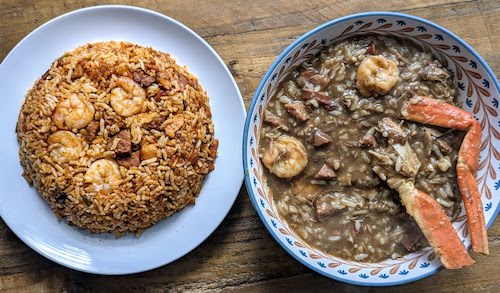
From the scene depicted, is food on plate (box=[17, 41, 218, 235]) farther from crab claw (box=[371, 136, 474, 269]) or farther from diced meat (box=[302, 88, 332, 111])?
crab claw (box=[371, 136, 474, 269])

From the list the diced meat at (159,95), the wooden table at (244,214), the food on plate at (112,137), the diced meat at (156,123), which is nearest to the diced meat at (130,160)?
the food on plate at (112,137)

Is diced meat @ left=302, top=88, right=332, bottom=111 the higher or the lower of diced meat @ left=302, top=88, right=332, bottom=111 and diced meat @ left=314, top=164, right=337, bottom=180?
the higher

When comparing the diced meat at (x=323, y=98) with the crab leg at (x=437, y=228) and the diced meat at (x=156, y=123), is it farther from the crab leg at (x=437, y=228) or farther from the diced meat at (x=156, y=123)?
the diced meat at (x=156, y=123)

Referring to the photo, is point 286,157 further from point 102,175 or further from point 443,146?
point 102,175

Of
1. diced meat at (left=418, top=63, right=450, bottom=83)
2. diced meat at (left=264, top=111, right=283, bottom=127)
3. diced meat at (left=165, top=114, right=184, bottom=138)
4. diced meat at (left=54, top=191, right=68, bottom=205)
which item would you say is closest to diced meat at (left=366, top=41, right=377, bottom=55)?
diced meat at (left=418, top=63, right=450, bottom=83)

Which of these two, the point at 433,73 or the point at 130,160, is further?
the point at 130,160

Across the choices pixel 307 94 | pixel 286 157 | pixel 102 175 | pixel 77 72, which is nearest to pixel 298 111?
pixel 307 94

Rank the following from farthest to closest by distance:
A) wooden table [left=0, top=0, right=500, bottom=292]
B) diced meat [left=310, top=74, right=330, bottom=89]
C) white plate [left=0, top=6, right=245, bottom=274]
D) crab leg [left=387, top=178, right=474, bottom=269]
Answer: wooden table [left=0, top=0, right=500, bottom=292], white plate [left=0, top=6, right=245, bottom=274], diced meat [left=310, top=74, right=330, bottom=89], crab leg [left=387, top=178, right=474, bottom=269]
